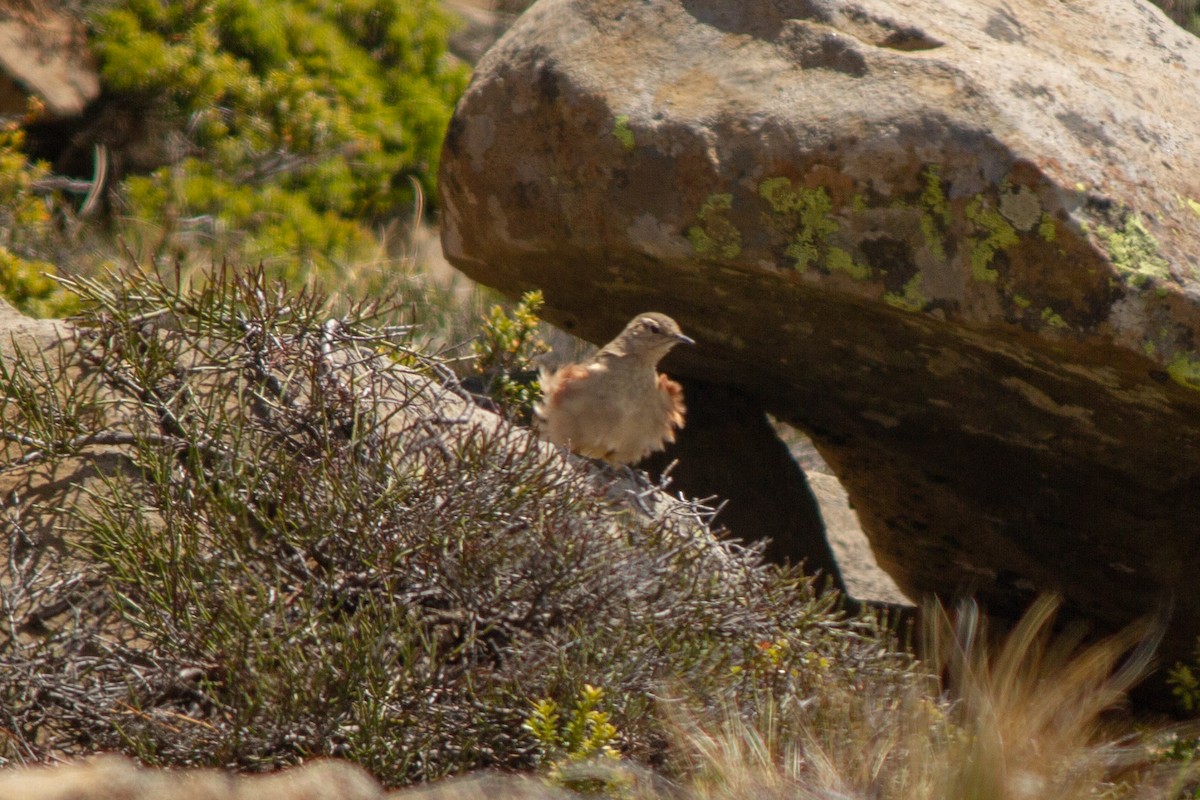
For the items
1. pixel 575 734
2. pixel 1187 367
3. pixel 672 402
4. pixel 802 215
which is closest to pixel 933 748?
pixel 575 734

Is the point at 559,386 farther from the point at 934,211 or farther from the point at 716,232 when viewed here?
the point at 934,211

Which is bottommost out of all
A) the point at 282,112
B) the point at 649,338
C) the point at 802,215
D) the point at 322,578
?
the point at 282,112

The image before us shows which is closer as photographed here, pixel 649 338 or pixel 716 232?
pixel 716 232

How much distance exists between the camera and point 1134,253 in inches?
152

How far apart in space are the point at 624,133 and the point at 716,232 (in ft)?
1.57

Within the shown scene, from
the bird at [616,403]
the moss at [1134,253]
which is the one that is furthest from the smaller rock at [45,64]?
the moss at [1134,253]

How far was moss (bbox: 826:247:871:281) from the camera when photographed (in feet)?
13.6

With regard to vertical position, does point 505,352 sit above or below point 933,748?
below

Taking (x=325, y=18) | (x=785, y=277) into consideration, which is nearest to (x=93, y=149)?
(x=325, y=18)

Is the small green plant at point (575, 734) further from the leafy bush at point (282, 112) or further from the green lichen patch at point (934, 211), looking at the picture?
the leafy bush at point (282, 112)

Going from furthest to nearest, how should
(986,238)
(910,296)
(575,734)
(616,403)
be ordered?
(616,403) < (910,296) < (986,238) < (575,734)

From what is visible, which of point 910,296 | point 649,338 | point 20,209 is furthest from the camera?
point 20,209

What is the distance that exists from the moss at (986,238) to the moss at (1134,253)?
0.26 metres

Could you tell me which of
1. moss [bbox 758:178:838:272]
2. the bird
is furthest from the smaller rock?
moss [bbox 758:178:838:272]
